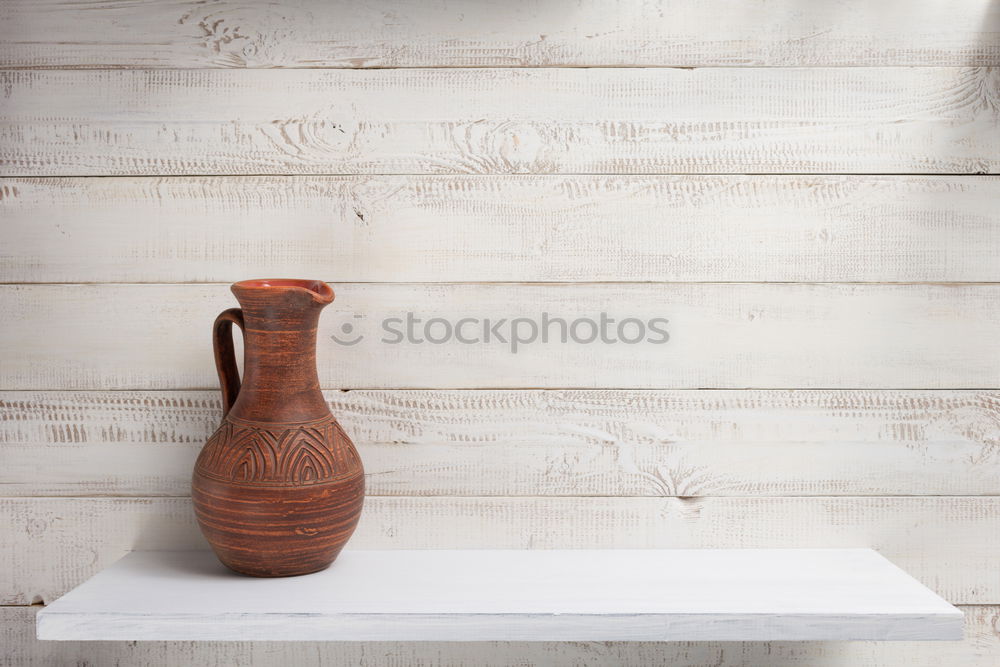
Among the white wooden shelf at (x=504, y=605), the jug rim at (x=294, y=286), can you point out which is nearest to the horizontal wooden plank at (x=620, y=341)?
the jug rim at (x=294, y=286)

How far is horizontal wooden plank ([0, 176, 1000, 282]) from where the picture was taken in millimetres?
1013

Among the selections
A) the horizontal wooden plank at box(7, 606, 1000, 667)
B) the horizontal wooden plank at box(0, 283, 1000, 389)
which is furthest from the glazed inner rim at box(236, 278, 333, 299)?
the horizontal wooden plank at box(7, 606, 1000, 667)

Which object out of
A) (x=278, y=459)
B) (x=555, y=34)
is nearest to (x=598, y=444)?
(x=278, y=459)

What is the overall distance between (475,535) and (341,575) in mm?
187

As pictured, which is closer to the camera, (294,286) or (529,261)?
(294,286)

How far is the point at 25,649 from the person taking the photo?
104cm

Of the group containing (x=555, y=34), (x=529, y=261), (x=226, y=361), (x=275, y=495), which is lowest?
(x=275, y=495)

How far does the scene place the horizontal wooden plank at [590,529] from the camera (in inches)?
40.5

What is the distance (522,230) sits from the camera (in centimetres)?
103

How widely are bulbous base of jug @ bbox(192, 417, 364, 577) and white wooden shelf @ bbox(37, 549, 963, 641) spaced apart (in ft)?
0.13

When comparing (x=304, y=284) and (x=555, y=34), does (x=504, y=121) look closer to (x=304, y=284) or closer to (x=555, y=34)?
(x=555, y=34)

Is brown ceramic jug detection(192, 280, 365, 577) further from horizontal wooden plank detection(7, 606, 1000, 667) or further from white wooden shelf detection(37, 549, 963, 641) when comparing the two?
horizontal wooden plank detection(7, 606, 1000, 667)

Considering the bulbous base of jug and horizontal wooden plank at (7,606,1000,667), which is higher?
the bulbous base of jug

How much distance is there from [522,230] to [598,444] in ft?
0.95
